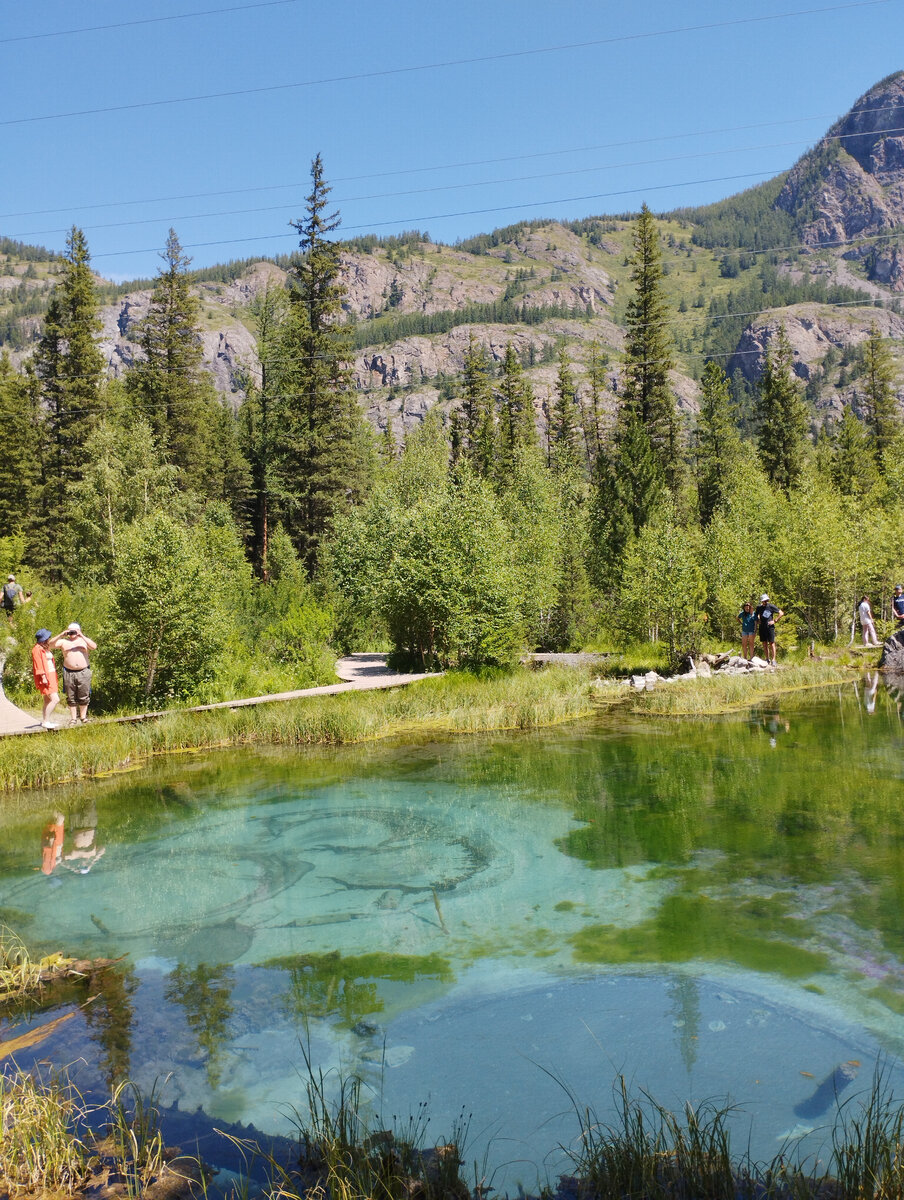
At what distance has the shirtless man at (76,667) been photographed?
50.3ft

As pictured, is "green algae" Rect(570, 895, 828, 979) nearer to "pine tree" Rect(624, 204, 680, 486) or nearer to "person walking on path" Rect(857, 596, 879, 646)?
"person walking on path" Rect(857, 596, 879, 646)

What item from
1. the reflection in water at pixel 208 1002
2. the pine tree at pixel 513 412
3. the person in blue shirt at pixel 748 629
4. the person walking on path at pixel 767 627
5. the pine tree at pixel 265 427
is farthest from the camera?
the pine tree at pixel 513 412

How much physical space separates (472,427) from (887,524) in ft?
112

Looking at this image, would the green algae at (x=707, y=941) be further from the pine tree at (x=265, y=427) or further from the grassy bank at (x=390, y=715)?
the pine tree at (x=265, y=427)

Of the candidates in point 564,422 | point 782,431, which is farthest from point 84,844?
point 564,422

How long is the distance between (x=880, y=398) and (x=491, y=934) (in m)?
60.6

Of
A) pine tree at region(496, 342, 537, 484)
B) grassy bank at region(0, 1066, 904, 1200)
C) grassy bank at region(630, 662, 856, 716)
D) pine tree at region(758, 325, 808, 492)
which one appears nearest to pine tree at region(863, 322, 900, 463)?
pine tree at region(758, 325, 808, 492)

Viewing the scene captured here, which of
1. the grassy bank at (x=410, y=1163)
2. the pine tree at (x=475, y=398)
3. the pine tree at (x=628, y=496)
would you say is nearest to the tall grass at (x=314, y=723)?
the grassy bank at (x=410, y=1163)

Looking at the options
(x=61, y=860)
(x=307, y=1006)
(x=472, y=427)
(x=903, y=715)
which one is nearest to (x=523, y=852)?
(x=307, y=1006)

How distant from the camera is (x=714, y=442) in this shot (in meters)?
54.0

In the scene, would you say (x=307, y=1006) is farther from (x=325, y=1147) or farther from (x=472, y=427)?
(x=472, y=427)

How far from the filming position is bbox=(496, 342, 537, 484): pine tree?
5928 cm

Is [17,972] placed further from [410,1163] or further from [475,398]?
[475,398]

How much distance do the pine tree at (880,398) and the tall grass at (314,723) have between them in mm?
47261
